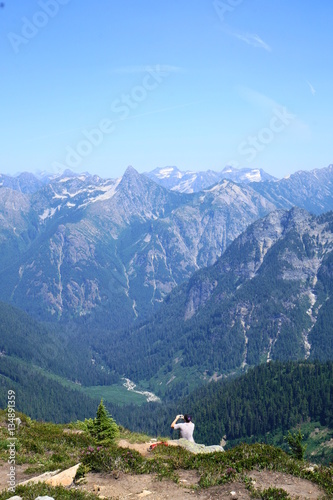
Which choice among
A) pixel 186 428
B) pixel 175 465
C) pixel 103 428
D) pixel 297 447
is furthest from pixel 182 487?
pixel 103 428

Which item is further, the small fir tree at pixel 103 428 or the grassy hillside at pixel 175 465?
the small fir tree at pixel 103 428

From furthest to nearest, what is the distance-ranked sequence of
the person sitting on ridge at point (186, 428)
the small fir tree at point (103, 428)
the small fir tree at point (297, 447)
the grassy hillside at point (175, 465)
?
the small fir tree at point (103, 428) < the person sitting on ridge at point (186, 428) < the small fir tree at point (297, 447) < the grassy hillside at point (175, 465)

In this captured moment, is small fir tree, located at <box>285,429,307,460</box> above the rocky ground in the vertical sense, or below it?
below

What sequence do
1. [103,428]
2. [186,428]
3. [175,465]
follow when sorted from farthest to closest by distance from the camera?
[103,428], [186,428], [175,465]

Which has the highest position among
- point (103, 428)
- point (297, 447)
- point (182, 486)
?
point (182, 486)

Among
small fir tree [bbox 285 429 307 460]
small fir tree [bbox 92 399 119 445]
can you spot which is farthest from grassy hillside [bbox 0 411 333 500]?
small fir tree [bbox 92 399 119 445]

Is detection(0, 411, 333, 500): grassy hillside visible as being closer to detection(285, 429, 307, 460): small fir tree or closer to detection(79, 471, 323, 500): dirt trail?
detection(79, 471, 323, 500): dirt trail

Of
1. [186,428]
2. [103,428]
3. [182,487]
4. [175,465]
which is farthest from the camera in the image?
[103,428]

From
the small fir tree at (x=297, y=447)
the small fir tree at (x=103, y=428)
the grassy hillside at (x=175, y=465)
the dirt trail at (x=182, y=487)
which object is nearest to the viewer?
the dirt trail at (x=182, y=487)

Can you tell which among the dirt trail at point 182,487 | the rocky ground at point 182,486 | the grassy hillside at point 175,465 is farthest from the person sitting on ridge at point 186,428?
the dirt trail at point 182,487

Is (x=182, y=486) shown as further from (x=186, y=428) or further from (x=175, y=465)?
(x=186, y=428)

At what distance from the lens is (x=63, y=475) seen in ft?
91.4

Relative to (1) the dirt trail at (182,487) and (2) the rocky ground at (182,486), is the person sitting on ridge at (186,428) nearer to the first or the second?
(2) the rocky ground at (182,486)

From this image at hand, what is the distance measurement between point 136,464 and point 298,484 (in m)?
11.3
